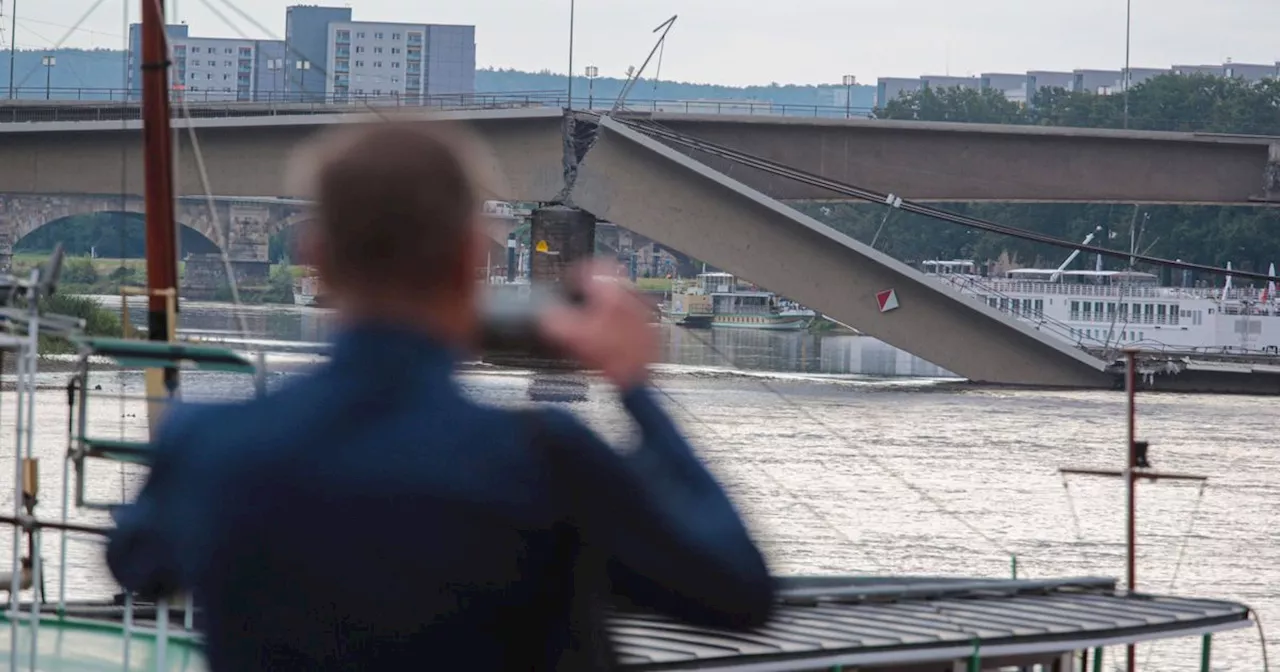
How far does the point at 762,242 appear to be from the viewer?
2738cm

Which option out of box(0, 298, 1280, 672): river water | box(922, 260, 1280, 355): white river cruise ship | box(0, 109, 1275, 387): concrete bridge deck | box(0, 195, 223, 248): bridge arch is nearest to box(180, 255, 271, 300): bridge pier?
box(0, 195, 223, 248): bridge arch

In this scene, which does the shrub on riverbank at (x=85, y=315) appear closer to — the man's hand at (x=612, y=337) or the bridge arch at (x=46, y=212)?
the bridge arch at (x=46, y=212)

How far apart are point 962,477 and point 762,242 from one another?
873 centimetres

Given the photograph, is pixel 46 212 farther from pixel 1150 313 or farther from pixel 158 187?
pixel 158 187

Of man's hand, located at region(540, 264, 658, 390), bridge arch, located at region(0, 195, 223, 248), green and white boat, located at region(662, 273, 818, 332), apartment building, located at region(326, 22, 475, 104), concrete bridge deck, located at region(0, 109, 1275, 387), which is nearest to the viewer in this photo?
man's hand, located at region(540, 264, 658, 390)

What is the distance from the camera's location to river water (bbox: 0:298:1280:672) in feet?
46.0

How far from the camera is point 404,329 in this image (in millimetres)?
1409

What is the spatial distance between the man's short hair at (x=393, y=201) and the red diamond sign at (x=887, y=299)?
26.2 metres

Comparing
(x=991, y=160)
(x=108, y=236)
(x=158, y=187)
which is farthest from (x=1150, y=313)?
(x=158, y=187)

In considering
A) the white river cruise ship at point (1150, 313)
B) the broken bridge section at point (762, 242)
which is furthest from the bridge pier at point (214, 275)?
the white river cruise ship at point (1150, 313)

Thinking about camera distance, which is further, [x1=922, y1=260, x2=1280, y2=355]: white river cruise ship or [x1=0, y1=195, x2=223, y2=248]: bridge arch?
[x1=922, y1=260, x2=1280, y2=355]: white river cruise ship

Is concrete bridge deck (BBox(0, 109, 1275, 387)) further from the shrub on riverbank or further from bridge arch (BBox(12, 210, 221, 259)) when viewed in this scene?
bridge arch (BBox(12, 210, 221, 259))

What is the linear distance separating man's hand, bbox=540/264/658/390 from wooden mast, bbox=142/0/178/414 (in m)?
6.32

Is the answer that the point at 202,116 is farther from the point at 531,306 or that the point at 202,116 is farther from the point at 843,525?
the point at 531,306
